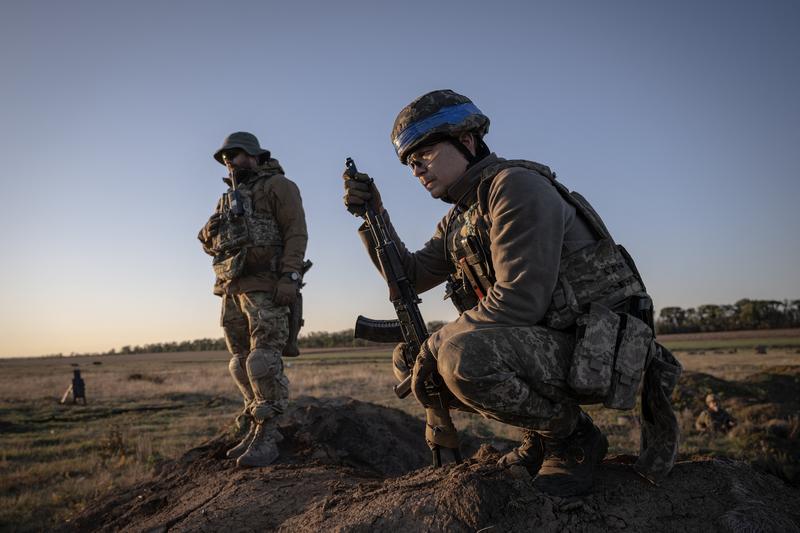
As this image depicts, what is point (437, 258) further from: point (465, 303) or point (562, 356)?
point (562, 356)

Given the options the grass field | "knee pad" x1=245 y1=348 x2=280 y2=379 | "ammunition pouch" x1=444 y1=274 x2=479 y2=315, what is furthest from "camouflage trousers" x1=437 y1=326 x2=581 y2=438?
the grass field

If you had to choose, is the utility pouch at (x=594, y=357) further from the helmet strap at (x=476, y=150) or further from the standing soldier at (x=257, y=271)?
the standing soldier at (x=257, y=271)

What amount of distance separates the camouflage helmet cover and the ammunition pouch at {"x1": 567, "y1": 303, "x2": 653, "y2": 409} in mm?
1246

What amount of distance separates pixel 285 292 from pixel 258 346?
1.80 feet

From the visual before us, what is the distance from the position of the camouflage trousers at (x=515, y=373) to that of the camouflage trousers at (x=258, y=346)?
264 centimetres

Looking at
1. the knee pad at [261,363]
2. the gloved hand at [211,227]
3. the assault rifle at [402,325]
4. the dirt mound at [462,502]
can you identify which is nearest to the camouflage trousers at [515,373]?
the dirt mound at [462,502]

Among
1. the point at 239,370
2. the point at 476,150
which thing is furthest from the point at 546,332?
the point at 239,370

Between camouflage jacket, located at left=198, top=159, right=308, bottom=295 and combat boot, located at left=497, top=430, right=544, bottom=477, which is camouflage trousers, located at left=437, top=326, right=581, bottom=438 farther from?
camouflage jacket, located at left=198, top=159, right=308, bottom=295

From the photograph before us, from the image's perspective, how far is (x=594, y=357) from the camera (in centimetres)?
246

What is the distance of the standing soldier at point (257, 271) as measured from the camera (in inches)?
190

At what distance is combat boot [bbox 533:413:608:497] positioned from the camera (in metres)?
2.53

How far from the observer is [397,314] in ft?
11.3

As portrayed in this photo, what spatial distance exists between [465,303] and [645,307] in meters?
1.01

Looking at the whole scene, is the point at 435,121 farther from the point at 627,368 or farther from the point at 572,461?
the point at 572,461
